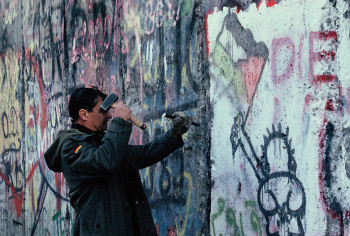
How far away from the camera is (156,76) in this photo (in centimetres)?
412

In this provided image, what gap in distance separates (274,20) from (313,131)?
0.73m

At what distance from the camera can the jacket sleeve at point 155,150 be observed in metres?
3.39

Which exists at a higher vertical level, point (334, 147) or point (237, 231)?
point (334, 147)

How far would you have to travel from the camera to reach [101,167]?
117 inches

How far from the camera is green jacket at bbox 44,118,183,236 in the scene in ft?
9.80

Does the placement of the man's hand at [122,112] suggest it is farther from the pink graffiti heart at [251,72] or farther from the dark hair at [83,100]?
the pink graffiti heart at [251,72]

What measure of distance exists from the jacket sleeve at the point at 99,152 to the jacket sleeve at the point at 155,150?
33 cm

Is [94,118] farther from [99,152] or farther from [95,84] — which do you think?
[95,84]

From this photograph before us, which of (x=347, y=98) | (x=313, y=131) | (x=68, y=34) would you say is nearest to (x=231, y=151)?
(x=313, y=131)

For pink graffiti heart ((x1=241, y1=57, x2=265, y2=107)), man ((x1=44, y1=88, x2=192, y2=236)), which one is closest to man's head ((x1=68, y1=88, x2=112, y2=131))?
man ((x1=44, y1=88, x2=192, y2=236))

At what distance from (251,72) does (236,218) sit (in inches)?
38.0

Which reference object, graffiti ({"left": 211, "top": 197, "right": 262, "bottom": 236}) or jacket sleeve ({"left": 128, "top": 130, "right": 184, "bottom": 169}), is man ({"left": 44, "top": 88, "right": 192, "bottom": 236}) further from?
graffiti ({"left": 211, "top": 197, "right": 262, "bottom": 236})

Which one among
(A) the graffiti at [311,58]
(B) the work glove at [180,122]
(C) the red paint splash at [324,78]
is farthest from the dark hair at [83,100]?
(C) the red paint splash at [324,78]

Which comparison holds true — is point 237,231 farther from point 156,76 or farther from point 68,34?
point 68,34
